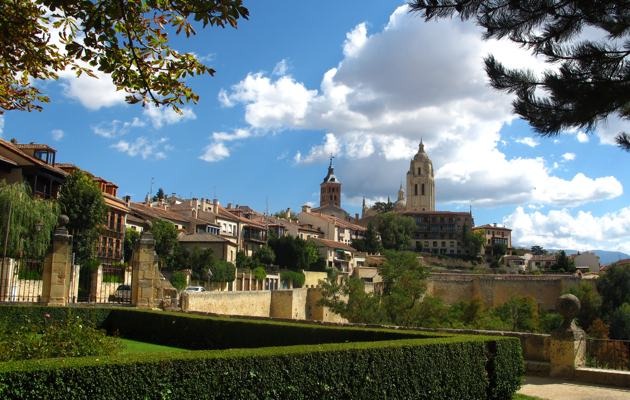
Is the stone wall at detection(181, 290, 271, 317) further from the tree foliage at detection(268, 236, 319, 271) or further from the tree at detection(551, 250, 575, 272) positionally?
the tree at detection(551, 250, 575, 272)

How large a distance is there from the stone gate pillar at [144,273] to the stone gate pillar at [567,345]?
1218 centimetres

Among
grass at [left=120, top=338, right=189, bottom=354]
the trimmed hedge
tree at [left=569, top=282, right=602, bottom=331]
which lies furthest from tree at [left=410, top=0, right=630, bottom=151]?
tree at [left=569, top=282, right=602, bottom=331]

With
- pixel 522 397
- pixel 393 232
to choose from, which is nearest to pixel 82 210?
pixel 522 397

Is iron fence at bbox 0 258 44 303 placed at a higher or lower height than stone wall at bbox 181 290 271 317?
higher

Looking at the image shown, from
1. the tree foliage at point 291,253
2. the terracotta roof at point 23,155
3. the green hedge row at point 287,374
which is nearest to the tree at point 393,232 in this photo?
the tree foliage at point 291,253

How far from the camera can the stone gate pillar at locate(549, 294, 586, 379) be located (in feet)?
41.5

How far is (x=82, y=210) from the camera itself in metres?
42.6

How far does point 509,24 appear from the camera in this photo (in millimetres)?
9062

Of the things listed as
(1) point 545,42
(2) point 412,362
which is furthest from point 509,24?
(2) point 412,362

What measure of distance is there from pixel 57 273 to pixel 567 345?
14204 mm

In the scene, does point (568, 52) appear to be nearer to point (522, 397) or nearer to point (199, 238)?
point (522, 397)

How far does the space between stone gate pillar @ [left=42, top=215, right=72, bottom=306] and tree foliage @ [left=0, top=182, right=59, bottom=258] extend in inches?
569

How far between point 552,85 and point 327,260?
77643 millimetres

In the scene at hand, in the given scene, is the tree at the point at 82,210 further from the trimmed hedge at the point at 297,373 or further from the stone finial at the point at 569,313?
the stone finial at the point at 569,313
